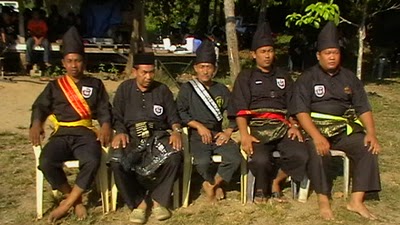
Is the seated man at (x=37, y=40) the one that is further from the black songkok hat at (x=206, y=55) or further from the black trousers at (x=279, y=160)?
the black trousers at (x=279, y=160)

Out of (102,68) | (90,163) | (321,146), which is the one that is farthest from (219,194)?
(102,68)

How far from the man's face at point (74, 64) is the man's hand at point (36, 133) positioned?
0.49 meters

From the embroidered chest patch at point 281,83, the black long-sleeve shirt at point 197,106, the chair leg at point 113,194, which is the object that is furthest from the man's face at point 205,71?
the chair leg at point 113,194

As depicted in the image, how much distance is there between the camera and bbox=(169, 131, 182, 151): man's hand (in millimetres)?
5105

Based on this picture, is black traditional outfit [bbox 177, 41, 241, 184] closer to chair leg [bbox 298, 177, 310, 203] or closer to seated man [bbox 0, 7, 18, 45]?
chair leg [bbox 298, 177, 310, 203]

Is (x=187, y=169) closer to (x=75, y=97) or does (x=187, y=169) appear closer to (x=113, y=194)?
(x=113, y=194)

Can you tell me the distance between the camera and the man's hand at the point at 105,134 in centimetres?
511

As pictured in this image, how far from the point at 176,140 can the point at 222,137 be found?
0.45 m

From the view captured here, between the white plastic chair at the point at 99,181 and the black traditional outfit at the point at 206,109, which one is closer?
the white plastic chair at the point at 99,181

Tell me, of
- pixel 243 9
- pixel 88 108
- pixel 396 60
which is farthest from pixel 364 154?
pixel 243 9

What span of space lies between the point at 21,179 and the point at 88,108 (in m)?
1.32

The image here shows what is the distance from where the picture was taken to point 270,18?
26.3 metres

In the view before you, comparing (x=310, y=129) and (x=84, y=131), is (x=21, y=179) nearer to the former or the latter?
(x=84, y=131)

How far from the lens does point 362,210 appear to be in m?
5.17
